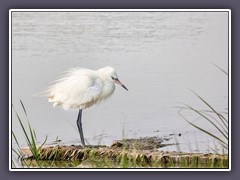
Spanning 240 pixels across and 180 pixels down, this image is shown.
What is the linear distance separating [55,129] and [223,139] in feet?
2.95

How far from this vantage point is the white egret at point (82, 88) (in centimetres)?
244

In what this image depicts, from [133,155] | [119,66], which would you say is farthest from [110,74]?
[133,155]

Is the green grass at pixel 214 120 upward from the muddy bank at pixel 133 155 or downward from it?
upward

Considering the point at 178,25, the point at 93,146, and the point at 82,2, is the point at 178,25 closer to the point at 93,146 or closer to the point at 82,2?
the point at 82,2

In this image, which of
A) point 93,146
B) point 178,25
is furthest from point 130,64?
point 93,146

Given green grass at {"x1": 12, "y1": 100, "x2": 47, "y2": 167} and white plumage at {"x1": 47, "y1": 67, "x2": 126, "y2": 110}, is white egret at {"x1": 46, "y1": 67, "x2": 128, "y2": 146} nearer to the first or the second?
white plumage at {"x1": 47, "y1": 67, "x2": 126, "y2": 110}

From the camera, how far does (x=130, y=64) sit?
8.07 feet

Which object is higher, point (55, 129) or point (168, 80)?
point (168, 80)

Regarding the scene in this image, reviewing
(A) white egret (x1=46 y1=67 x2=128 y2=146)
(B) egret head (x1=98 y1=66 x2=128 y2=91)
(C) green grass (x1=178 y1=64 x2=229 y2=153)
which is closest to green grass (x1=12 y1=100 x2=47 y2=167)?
(A) white egret (x1=46 y1=67 x2=128 y2=146)

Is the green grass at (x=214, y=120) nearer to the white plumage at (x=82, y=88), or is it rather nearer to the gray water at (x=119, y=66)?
the gray water at (x=119, y=66)

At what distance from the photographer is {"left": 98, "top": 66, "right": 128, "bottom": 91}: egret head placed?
243 cm

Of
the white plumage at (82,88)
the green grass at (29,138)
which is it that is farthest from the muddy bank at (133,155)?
the white plumage at (82,88)

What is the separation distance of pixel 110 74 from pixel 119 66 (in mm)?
67

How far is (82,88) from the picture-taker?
2.46m
